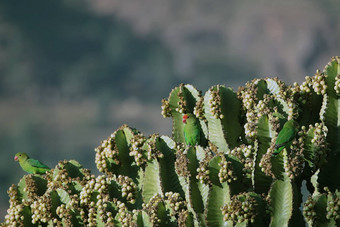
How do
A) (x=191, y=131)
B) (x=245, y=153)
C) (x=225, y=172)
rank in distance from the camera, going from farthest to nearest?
1. (x=191, y=131)
2. (x=245, y=153)
3. (x=225, y=172)

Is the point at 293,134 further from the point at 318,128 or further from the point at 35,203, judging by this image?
the point at 35,203

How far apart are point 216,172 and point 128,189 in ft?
4.33

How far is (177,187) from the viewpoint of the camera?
A: 7.51 m

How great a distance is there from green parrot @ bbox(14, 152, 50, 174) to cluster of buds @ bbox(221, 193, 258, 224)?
3.76 metres

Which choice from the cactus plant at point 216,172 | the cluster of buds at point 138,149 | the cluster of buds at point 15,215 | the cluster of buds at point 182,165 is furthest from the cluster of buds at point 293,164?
the cluster of buds at point 15,215

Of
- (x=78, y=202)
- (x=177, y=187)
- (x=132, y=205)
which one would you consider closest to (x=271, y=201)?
(x=177, y=187)

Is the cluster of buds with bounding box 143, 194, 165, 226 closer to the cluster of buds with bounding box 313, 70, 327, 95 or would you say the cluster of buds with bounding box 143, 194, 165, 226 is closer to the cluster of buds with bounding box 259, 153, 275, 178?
the cluster of buds with bounding box 259, 153, 275, 178

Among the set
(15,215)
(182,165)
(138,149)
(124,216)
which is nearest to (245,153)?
(182,165)

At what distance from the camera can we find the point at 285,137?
21.4ft

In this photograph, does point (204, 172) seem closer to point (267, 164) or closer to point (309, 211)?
point (267, 164)

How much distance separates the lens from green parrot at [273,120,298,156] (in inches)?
256

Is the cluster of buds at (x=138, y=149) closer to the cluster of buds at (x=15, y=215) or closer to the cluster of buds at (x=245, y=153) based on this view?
the cluster of buds at (x=245, y=153)

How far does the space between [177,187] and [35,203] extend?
6.60 ft

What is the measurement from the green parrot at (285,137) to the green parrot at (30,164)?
13.8ft
